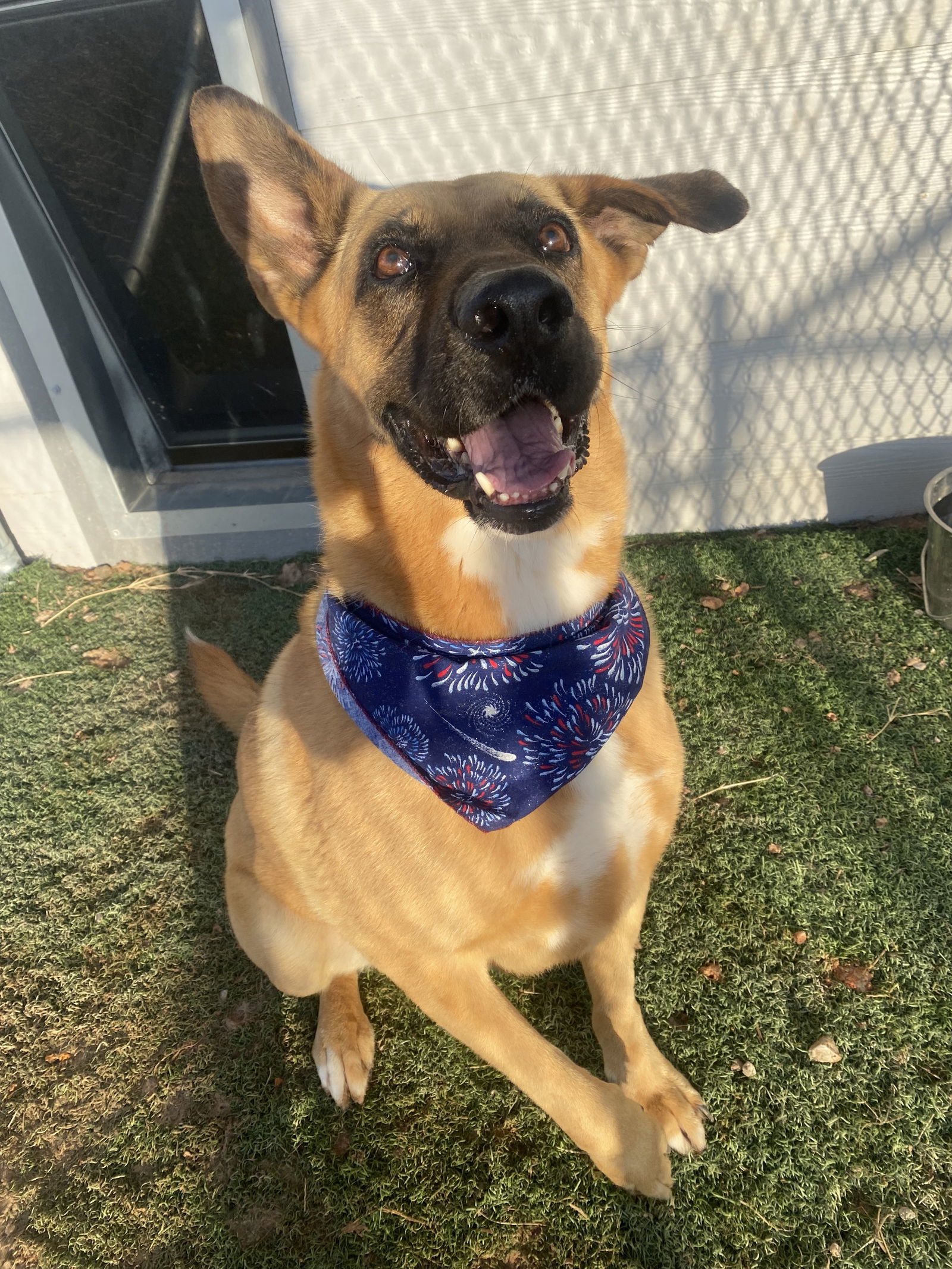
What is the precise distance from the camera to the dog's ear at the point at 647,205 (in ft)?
6.23

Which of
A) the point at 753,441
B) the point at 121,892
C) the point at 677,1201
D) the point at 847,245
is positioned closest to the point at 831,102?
the point at 847,245

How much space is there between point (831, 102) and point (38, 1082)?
17.1 feet

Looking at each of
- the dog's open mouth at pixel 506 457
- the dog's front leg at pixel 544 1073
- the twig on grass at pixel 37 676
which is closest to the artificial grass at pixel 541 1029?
the dog's front leg at pixel 544 1073

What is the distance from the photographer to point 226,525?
15.6 ft

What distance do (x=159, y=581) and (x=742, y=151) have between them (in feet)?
13.6

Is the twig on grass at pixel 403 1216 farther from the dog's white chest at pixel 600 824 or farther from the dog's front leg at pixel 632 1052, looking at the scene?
the dog's white chest at pixel 600 824

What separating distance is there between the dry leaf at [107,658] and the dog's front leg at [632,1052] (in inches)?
124

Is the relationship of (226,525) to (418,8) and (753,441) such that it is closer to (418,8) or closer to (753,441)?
(418,8)

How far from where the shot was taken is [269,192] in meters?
1.92

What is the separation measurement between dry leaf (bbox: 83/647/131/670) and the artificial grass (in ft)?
2.03

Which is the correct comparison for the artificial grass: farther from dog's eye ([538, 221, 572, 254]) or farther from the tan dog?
dog's eye ([538, 221, 572, 254])

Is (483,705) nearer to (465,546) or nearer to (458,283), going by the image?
(465,546)

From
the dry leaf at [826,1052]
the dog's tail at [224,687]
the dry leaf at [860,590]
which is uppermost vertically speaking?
the dog's tail at [224,687]

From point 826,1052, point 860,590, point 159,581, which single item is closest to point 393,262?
point 826,1052
